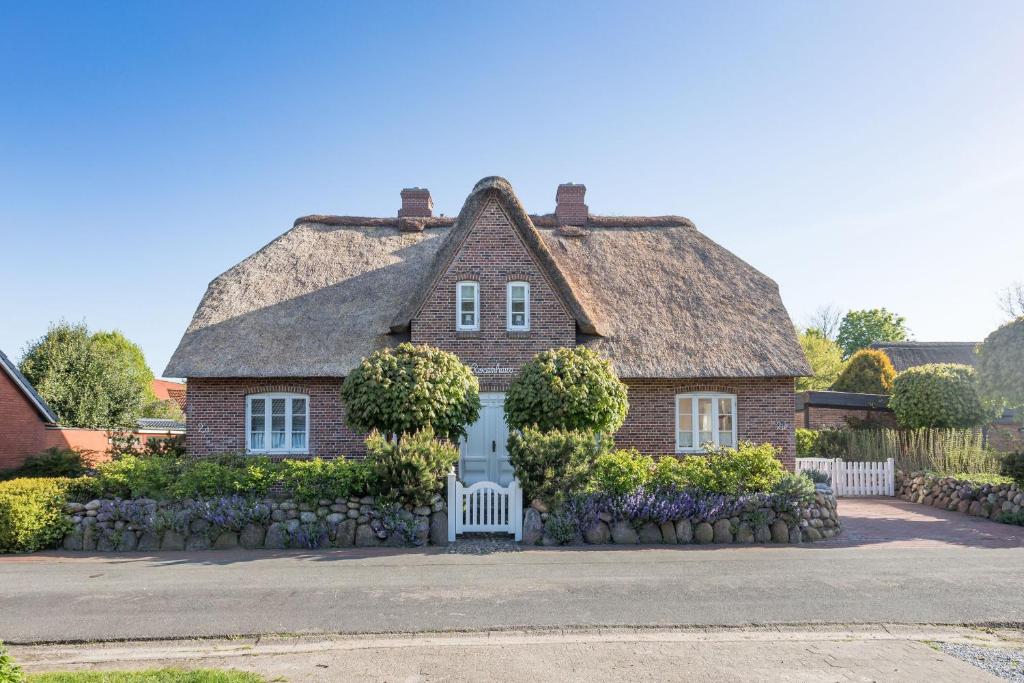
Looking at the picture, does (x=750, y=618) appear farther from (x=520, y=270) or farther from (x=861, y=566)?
(x=520, y=270)

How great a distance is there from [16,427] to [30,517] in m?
7.87

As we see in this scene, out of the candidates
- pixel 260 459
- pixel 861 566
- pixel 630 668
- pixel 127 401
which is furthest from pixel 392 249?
pixel 630 668

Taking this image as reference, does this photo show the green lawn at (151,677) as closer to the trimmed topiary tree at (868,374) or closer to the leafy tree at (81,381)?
the leafy tree at (81,381)

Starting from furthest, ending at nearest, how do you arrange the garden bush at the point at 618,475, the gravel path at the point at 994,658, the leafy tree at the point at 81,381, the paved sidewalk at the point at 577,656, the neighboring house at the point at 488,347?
the leafy tree at the point at 81,381, the neighboring house at the point at 488,347, the garden bush at the point at 618,475, the gravel path at the point at 994,658, the paved sidewalk at the point at 577,656

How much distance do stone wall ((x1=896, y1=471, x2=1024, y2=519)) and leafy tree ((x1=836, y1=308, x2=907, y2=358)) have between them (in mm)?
51382

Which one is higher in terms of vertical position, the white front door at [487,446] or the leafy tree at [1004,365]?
the leafy tree at [1004,365]

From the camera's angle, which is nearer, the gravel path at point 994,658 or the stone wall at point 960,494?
the gravel path at point 994,658

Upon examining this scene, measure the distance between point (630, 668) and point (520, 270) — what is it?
1177cm

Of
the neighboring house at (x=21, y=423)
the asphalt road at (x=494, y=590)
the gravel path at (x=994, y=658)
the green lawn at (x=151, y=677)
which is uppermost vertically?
the neighboring house at (x=21, y=423)

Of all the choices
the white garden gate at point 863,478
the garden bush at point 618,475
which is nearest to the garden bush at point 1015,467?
the white garden gate at point 863,478

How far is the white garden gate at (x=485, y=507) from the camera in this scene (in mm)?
12102

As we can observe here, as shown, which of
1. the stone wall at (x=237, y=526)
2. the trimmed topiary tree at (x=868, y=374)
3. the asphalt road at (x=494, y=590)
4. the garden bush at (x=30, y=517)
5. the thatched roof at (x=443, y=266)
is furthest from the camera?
the trimmed topiary tree at (x=868, y=374)

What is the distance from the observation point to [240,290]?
18281 mm

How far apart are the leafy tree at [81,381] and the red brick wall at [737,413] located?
17.2 meters
